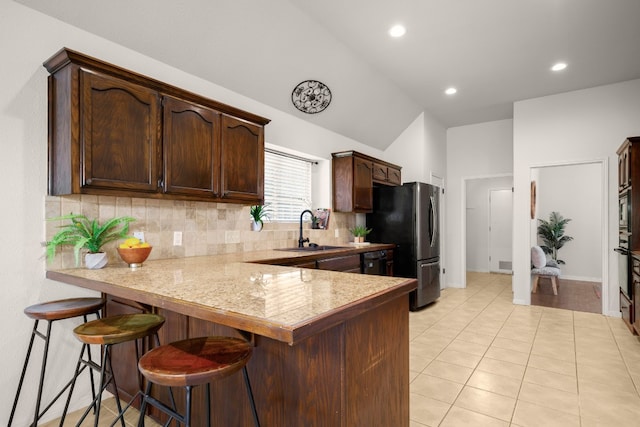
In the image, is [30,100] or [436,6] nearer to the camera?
[30,100]

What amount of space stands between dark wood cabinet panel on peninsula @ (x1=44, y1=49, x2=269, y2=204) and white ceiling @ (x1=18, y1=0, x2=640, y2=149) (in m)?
0.45

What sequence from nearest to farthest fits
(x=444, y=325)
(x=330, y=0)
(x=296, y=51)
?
(x=330, y=0)
(x=296, y=51)
(x=444, y=325)

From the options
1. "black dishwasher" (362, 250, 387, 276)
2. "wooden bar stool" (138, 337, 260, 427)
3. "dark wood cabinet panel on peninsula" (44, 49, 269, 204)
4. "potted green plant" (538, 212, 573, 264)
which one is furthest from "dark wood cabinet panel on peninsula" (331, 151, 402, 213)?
"potted green plant" (538, 212, 573, 264)

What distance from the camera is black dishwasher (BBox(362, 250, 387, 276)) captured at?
395 centimetres

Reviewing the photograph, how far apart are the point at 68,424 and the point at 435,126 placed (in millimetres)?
6014

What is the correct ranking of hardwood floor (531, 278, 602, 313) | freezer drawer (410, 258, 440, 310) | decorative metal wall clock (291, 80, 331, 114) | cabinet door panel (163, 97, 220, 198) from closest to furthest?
cabinet door panel (163, 97, 220, 198)
decorative metal wall clock (291, 80, 331, 114)
freezer drawer (410, 258, 440, 310)
hardwood floor (531, 278, 602, 313)

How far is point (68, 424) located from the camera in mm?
2008

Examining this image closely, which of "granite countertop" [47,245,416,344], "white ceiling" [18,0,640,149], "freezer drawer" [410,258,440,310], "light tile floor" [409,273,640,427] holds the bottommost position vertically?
"light tile floor" [409,273,640,427]

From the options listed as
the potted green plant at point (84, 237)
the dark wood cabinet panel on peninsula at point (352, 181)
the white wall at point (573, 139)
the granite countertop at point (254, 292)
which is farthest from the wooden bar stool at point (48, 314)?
the white wall at point (573, 139)

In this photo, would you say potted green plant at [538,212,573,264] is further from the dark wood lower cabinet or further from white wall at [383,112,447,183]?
the dark wood lower cabinet

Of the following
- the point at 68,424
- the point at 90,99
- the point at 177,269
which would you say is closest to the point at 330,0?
the point at 90,99

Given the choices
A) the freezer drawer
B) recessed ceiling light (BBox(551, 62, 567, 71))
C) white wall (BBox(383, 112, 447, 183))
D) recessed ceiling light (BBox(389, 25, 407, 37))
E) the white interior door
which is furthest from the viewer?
the white interior door

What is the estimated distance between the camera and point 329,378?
1.17m

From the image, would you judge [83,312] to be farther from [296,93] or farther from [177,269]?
[296,93]
